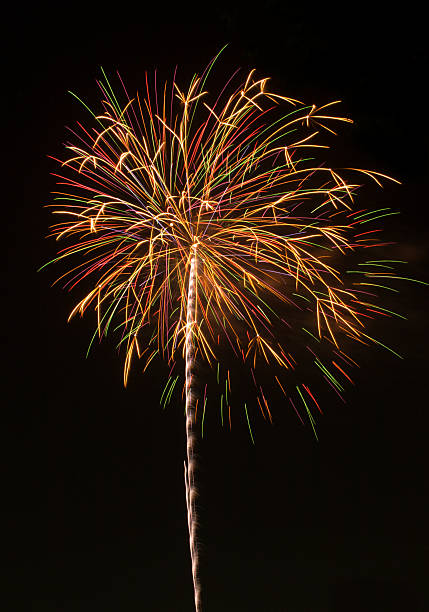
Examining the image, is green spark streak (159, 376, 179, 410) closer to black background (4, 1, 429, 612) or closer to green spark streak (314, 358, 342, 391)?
black background (4, 1, 429, 612)

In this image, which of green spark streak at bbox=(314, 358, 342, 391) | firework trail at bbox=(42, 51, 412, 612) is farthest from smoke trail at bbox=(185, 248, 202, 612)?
green spark streak at bbox=(314, 358, 342, 391)

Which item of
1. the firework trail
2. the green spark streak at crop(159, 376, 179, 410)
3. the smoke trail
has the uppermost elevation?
the firework trail

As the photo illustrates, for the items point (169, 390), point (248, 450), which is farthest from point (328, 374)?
point (169, 390)

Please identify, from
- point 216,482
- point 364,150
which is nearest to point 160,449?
point 216,482

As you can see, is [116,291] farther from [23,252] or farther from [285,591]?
[285,591]

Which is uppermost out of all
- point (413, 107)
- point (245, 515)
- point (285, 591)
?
point (413, 107)

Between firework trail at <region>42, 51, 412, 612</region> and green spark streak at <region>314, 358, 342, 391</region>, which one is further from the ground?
firework trail at <region>42, 51, 412, 612</region>
